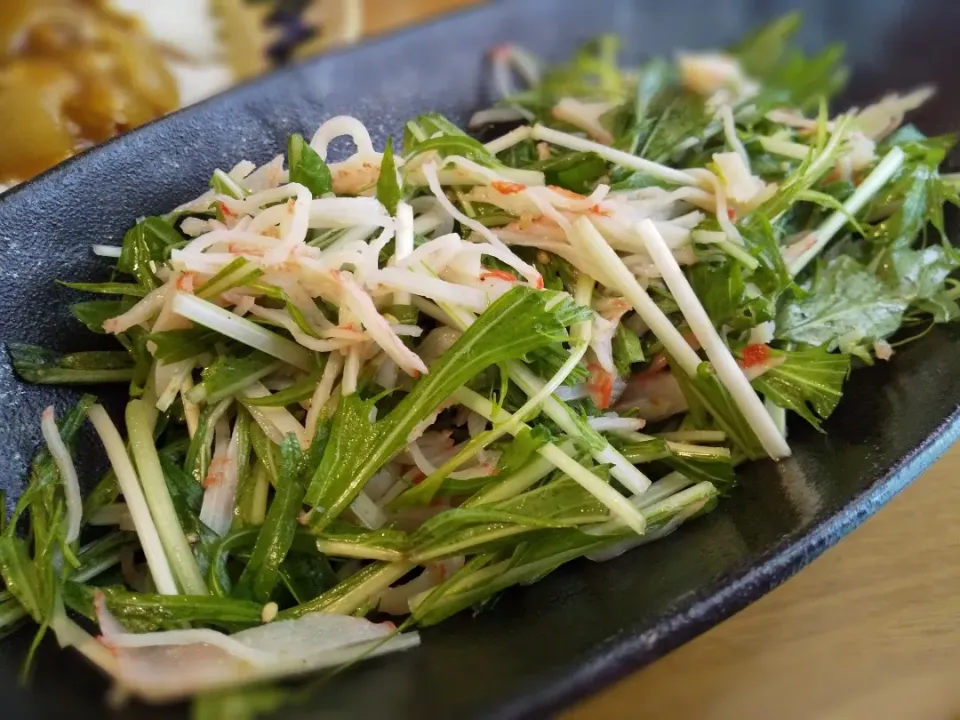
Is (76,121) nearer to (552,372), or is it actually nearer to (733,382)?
(552,372)

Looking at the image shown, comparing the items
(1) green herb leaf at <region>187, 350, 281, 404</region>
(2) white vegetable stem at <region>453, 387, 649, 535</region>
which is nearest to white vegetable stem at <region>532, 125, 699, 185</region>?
(2) white vegetable stem at <region>453, 387, 649, 535</region>

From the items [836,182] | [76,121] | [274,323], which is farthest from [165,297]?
[836,182]

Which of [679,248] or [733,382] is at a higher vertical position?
[679,248]

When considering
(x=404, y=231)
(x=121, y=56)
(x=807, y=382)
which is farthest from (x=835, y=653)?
(x=121, y=56)

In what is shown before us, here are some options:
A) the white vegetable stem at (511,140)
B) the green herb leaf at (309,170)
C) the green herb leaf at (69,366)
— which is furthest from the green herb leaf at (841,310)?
the green herb leaf at (69,366)

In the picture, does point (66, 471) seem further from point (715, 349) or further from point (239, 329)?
point (715, 349)

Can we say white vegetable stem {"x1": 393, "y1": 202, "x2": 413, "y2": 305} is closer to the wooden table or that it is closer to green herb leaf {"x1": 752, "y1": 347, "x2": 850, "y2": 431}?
green herb leaf {"x1": 752, "y1": 347, "x2": 850, "y2": 431}
